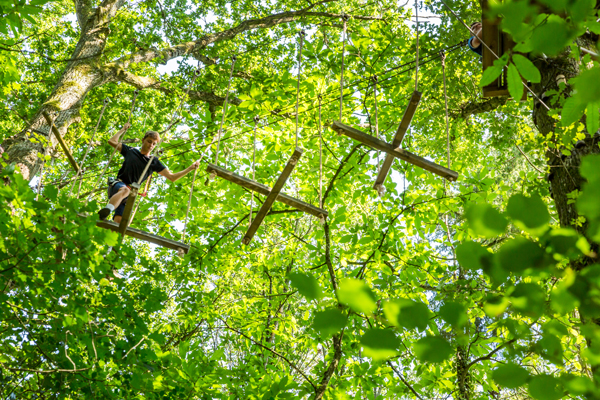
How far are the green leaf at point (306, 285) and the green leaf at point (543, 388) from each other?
419 millimetres

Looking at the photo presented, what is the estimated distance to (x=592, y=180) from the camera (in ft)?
2.19

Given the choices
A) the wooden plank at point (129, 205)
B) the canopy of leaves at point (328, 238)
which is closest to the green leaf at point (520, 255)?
the canopy of leaves at point (328, 238)

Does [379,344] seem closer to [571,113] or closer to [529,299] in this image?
[529,299]

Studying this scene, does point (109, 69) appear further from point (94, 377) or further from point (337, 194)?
point (94, 377)

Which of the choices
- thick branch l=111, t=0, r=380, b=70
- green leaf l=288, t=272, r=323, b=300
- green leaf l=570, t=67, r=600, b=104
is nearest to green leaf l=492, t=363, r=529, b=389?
green leaf l=288, t=272, r=323, b=300

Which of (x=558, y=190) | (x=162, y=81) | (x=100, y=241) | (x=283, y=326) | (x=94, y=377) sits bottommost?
(x=94, y=377)

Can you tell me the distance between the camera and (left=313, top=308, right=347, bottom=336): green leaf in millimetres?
756

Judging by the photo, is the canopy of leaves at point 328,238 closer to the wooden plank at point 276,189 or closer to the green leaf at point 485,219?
the green leaf at point 485,219

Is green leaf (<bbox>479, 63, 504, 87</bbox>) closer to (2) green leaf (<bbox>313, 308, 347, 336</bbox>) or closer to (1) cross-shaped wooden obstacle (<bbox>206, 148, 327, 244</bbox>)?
(2) green leaf (<bbox>313, 308, 347, 336</bbox>)

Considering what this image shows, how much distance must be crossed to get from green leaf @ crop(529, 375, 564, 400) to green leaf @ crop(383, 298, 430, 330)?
0.24 m

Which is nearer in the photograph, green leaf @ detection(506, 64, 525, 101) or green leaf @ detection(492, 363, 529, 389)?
green leaf @ detection(492, 363, 529, 389)

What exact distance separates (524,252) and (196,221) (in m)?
5.27

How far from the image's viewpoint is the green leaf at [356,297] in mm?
699

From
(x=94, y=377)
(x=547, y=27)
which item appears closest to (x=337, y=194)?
(x=94, y=377)
